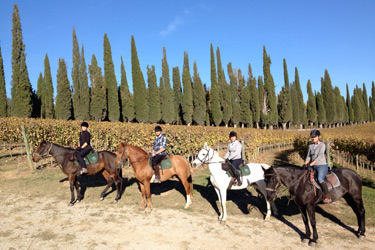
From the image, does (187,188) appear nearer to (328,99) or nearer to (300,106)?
(300,106)

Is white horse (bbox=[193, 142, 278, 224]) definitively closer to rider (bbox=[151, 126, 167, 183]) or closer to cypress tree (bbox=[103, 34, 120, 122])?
rider (bbox=[151, 126, 167, 183])

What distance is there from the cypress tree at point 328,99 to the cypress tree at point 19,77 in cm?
7042

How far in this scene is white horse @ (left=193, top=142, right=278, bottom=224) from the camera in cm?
657

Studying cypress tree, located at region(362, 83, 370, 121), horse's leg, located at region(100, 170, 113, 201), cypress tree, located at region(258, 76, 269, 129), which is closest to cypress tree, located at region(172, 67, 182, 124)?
cypress tree, located at region(258, 76, 269, 129)

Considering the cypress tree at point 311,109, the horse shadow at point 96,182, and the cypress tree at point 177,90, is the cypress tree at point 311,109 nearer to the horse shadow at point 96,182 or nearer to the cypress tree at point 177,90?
the cypress tree at point 177,90

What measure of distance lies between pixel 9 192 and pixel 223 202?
8.87 m

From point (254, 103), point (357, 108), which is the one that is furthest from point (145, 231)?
point (357, 108)

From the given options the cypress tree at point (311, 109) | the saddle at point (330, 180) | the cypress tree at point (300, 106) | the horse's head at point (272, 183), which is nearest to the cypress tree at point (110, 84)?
the horse's head at point (272, 183)

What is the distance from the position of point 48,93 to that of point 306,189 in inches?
1728

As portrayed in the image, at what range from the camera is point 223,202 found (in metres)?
6.51

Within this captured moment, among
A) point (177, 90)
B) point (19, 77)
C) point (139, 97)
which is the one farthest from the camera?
point (177, 90)

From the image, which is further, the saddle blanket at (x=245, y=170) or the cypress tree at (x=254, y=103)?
the cypress tree at (x=254, y=103)

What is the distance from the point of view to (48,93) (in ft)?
128

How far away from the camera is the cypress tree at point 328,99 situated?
210 ft
